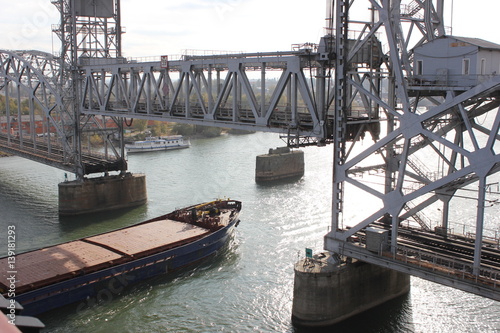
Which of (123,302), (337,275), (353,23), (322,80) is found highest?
(353,23)

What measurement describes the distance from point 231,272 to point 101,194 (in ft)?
64.5

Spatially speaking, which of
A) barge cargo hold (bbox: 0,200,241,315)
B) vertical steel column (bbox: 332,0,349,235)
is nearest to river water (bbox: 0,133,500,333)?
barge cargo hold (bbox: 0,200,241,315)

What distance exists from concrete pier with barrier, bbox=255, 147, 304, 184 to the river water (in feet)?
4.48

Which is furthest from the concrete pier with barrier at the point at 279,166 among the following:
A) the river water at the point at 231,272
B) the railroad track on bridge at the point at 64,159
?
the railroad track on bridge at the point at 64,159

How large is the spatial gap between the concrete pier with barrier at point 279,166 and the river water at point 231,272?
1367 millimetres

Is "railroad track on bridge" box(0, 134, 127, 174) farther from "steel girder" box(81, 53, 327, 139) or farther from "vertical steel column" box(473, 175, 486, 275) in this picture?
"vertical steel column" box(473, 175, 486, 275)

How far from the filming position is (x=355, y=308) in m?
23.6

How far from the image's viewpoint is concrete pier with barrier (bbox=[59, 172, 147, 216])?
44500mm

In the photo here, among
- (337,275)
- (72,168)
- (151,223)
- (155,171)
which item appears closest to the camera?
(337,275)

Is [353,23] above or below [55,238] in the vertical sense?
above

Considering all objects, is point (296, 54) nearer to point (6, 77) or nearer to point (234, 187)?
point (234, 187)

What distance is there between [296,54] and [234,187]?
28297mm

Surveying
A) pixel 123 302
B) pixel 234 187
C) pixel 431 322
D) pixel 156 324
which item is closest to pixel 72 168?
pixel 234 187

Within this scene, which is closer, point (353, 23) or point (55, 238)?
point (353, 23)
